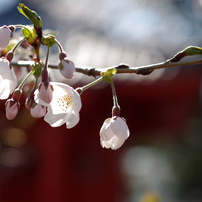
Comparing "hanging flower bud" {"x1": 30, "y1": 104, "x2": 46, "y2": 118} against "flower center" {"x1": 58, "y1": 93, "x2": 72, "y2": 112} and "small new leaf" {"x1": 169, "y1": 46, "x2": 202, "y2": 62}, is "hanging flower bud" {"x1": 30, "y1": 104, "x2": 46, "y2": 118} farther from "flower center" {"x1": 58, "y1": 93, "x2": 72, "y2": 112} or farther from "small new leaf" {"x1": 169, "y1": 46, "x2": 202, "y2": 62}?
"small new leaf" {"x1": 169, "y1": 46, "x2": 202, "y2": 62}

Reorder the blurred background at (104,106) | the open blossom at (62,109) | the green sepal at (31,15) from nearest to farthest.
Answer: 1. the green sepal at (31,15)
2. the open blossom at (62,109)
3. the blurred background at (104,106)

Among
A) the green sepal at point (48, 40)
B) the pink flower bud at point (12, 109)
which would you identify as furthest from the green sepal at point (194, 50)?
the pink flower bud at point (12, 109)

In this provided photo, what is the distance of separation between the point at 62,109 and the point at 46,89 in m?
0.14

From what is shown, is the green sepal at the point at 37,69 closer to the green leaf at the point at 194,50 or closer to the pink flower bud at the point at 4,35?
the pink flower bud at the point at 4,35

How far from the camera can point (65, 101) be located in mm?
890

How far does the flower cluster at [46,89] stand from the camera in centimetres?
75

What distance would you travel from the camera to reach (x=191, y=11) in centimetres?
595

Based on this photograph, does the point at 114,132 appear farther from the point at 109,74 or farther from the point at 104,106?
the point at 104,106

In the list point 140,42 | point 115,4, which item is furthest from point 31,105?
point 115,4

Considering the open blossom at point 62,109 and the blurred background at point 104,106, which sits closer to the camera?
the open blossom at point 62,109

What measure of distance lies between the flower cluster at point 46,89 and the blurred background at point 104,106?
1.50 metres

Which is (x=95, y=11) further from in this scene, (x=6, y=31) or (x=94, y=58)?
(x=6, y=31)

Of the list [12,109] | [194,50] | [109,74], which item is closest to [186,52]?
[194,50]

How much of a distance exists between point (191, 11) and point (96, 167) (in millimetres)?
3044
